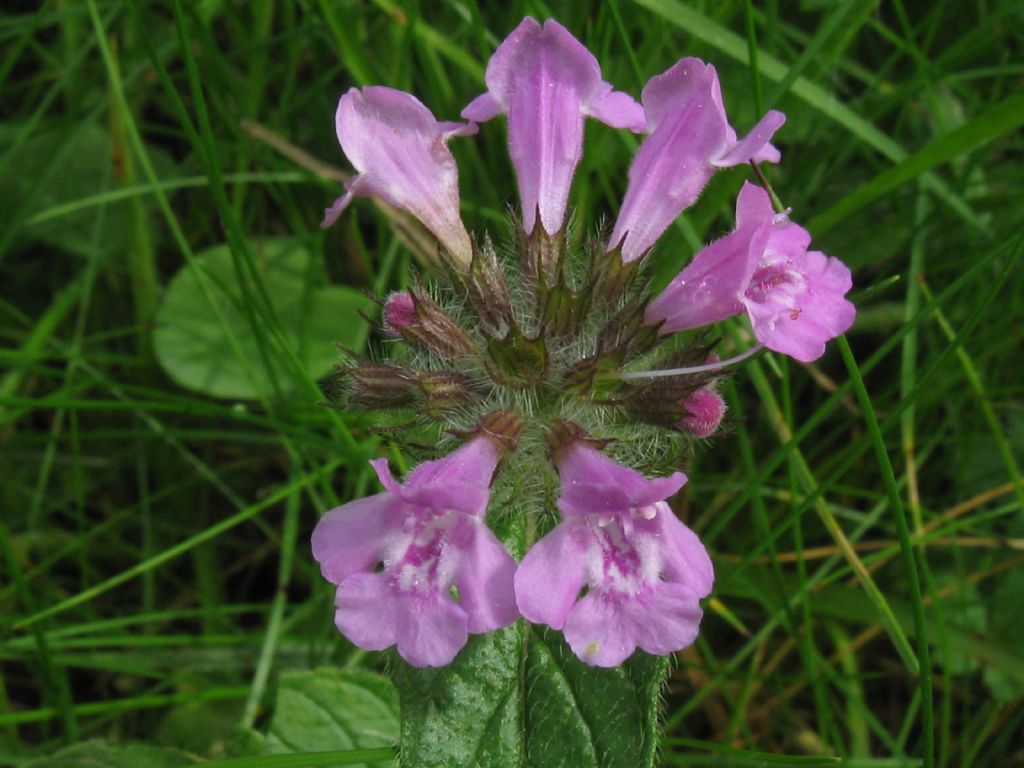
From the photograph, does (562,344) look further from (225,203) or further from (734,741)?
(734,741)

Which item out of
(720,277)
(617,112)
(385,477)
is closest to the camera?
(385,477)

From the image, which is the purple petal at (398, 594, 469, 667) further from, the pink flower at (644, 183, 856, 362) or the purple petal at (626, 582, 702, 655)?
the pink flower at (644, 183, 856, 362)

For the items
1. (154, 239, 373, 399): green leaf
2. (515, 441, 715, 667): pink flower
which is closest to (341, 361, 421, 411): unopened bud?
(515, 441, 715, 667): pink flower

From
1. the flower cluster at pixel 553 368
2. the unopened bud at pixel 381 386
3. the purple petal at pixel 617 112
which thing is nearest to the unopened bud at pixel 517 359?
the flower cluster at pixel 553 368

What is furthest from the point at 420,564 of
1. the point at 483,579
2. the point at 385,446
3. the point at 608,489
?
the point at 385,446

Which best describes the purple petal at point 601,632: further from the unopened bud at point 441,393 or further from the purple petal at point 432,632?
the unopened bud at point 441,393

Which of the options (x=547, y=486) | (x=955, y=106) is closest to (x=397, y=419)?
(x=547, y=486)

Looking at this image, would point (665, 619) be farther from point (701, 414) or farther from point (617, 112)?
point (617, 112)
